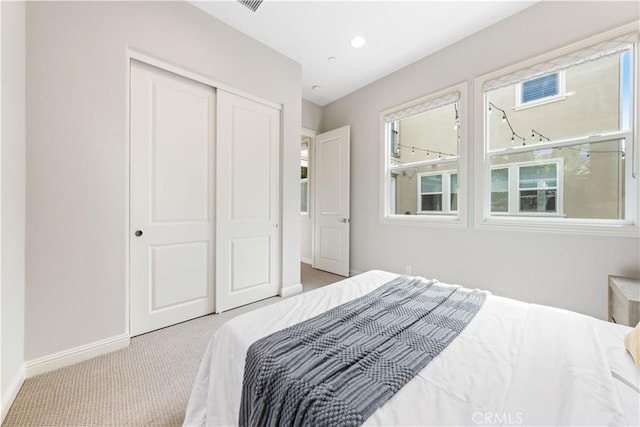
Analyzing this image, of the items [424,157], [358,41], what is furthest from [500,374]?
[358,41]

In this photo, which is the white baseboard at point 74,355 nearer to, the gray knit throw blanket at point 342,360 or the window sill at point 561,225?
the gray knit throw blanket at point 342,360

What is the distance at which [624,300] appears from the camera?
1.58 m

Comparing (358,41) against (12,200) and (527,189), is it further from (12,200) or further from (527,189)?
(12,200)

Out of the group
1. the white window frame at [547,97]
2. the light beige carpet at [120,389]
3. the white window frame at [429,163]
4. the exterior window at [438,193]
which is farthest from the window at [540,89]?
the light beige carpet at [120,389]

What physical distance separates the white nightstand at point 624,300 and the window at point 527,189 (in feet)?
2.26

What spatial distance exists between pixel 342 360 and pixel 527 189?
8.67ft

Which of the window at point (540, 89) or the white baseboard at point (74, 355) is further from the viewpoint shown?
the window at point (540, 89)

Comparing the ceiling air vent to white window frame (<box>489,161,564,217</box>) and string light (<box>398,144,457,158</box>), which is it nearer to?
string light (<box>398,144,457,158</box>)

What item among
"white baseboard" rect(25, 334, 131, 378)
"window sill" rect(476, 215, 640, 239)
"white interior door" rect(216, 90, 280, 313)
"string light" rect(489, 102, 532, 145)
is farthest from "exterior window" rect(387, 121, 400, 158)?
"white baseboard" rect(25, 334, 131, 378)

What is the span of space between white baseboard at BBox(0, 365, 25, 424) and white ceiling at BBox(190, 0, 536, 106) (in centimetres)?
308

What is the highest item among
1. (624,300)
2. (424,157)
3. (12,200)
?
(424,157)

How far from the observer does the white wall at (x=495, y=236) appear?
203 cm

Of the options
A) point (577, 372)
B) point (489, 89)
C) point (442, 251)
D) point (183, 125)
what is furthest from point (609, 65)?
point (183, 125)

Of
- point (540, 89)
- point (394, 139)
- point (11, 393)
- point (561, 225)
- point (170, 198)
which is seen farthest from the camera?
point (394, 139)
